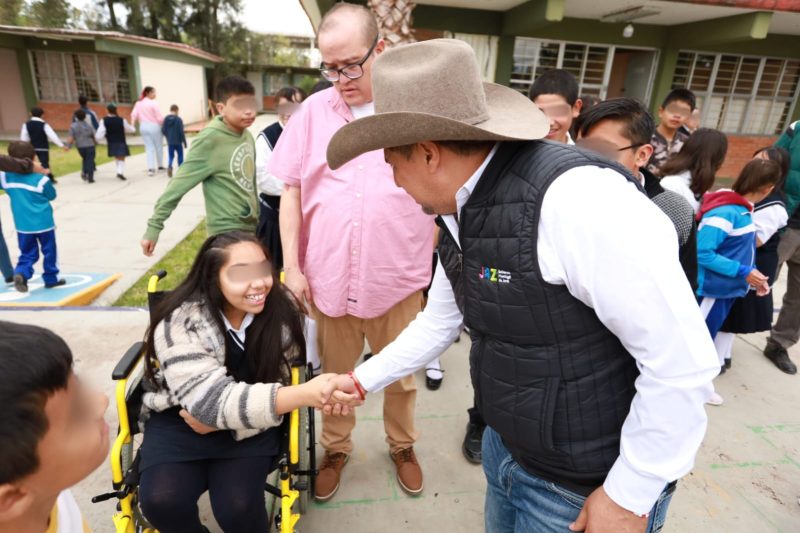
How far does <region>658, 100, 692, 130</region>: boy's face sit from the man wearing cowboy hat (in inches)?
134

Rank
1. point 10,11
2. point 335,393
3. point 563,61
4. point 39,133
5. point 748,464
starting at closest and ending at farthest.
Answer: point 335,393, point 748,464, point 39,133, point 563,61, point 10,11

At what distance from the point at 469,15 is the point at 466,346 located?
25.1ft

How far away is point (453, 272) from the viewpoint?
1.47m

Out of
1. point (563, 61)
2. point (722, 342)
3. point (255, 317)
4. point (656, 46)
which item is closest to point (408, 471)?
point (255, 317)

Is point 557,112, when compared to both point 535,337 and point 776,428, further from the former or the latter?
point 776,428

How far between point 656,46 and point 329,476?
39.0 feet

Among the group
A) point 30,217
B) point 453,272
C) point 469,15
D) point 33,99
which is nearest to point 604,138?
point 453,272

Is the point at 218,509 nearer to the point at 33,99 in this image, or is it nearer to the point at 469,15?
the point at 469,15

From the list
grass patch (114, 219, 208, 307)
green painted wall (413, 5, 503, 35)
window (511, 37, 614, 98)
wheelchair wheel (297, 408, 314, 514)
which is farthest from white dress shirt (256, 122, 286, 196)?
window (511, 37, 614, 98)

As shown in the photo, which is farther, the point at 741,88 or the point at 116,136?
the point at 741,88

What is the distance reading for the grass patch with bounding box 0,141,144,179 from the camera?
1184 centimetres

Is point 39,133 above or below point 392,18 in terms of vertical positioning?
below

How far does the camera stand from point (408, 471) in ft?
8.52

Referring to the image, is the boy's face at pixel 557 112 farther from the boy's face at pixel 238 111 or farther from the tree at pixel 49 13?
the tree at pixel 49 13
